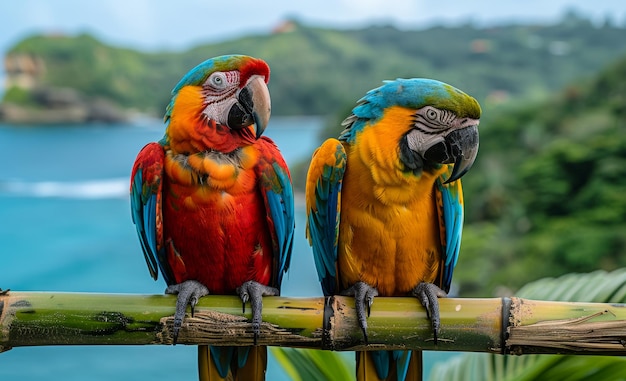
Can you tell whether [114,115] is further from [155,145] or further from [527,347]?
[527,347]

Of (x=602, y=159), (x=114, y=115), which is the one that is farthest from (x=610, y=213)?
(x=114, y=115)

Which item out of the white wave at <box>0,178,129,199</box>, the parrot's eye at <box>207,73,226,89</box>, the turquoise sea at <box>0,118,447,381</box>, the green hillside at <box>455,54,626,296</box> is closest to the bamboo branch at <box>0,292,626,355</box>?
the parrot's eye at <box>207,73,226,89</box>

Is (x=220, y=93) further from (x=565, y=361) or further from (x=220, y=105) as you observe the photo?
(x=565, y=361)

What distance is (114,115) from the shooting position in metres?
6.43

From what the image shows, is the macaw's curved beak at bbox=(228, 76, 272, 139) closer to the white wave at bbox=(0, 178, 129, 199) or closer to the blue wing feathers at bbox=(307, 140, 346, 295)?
the blue wing feathers at bbox=(307, 140, 346, 295)

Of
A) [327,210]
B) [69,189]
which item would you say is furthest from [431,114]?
[69,189]

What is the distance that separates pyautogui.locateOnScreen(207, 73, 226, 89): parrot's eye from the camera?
1638 mm

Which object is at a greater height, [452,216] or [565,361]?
[452,216]

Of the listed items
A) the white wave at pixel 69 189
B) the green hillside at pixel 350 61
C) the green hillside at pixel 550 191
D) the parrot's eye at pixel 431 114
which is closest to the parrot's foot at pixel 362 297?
the parrot's eye at pixel 431 114

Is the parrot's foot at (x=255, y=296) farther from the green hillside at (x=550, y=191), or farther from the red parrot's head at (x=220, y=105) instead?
the green hillside at (x=550, y=191)

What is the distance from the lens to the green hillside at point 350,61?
6.27 m

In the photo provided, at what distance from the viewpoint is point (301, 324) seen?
1518 mm

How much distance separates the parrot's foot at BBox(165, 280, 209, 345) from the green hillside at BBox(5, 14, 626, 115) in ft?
11.6

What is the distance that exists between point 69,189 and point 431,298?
593cm
